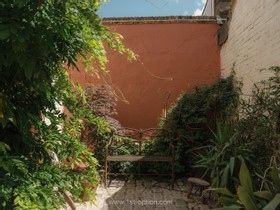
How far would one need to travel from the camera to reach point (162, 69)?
689cm

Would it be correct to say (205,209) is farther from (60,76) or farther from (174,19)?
(174,19)

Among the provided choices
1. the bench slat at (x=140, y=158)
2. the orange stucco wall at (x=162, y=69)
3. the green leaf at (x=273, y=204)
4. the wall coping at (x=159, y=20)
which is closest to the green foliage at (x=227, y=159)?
the green leaf at (x=273, y=204)

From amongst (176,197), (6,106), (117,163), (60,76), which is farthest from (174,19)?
(6,106)

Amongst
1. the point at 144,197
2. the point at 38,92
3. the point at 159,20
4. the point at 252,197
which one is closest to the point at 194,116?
the point at 144,197

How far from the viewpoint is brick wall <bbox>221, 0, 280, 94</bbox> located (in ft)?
12.9

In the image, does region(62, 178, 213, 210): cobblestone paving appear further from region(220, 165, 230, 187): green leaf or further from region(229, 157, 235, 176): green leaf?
region(229, 157, 235, 176): green leaf

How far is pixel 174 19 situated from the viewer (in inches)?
272

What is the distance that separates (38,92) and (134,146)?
424cm

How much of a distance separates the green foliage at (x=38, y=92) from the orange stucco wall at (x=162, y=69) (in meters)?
4.48

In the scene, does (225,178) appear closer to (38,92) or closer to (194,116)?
(38,92)

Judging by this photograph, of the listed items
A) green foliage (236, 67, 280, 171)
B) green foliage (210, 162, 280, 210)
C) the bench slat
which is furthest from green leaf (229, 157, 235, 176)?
the bench slat

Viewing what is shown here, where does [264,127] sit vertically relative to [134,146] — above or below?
above

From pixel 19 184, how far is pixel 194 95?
497cm

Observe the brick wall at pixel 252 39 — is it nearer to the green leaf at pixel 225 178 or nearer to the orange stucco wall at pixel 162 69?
the orange stucco wall at pixel 162 69
